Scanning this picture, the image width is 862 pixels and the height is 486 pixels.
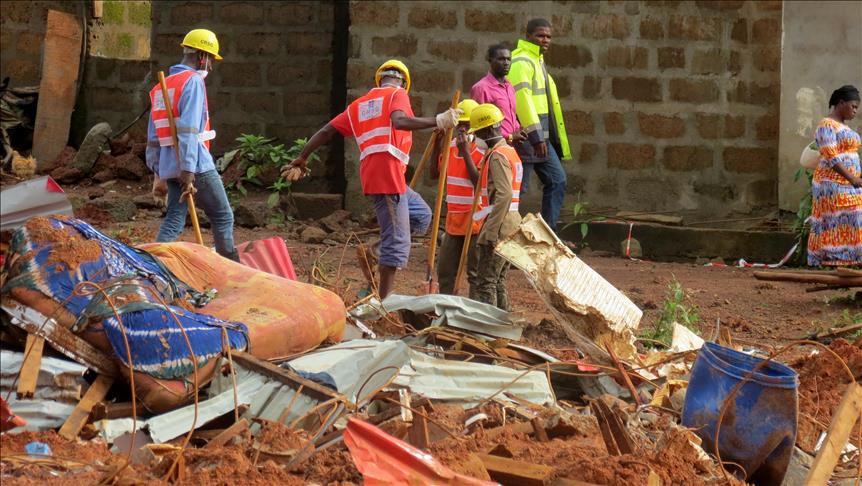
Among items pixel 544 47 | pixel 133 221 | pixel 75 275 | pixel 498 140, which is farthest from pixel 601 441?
pixel 133 221

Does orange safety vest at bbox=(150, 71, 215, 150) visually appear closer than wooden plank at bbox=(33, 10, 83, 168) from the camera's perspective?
Yes

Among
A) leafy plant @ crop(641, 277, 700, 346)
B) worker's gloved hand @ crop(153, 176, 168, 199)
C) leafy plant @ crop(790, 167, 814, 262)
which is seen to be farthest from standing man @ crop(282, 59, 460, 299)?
leafy plant @ crop(790, 167, 814, 262)

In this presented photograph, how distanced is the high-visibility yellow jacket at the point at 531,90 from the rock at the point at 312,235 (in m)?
2.48

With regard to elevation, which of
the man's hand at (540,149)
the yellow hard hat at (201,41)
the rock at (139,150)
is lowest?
the rock at (139,150)

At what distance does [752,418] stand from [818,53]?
7.43m

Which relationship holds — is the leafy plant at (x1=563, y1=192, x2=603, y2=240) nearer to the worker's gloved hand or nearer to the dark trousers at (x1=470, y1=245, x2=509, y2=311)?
the dark trousers at (x1=470, y1=245, x2=509, y2=311)

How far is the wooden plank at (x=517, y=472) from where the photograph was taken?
446cm

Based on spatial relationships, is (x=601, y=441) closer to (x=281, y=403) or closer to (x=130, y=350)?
(x=281, y=403)

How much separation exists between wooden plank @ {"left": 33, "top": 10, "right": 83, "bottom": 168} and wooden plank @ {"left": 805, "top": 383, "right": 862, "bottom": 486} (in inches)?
400

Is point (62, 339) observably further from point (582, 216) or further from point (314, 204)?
point (582, 216)

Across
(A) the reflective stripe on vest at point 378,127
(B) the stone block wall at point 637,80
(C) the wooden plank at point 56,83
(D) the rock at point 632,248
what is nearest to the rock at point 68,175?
(C) the wooden plank at point 56,83

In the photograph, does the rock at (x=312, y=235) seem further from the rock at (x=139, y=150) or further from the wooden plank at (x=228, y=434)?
the wooden plank at (x=228, y=434)

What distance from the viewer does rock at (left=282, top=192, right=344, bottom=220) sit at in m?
11.9

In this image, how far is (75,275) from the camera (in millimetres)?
5312
